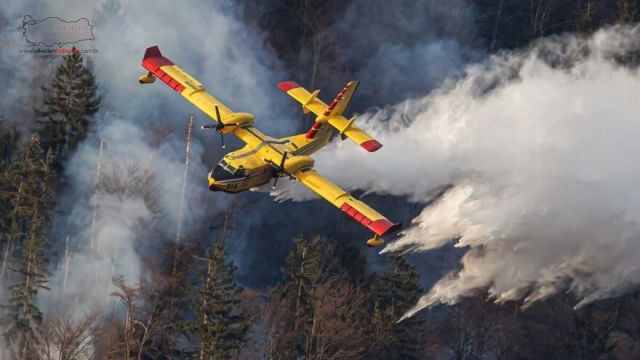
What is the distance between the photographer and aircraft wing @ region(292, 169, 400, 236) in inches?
2714

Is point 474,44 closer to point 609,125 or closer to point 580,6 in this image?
point 580,6

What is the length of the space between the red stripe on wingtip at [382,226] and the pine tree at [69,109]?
76.0ft

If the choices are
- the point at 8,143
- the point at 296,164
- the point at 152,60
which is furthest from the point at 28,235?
the point at 296,164

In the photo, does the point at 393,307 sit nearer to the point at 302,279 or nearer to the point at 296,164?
the point at 302,279

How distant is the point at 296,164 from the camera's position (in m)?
71.9

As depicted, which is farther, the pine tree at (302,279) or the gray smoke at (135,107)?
the gray smoke at (135,107)

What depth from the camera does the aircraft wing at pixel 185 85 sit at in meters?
76.1

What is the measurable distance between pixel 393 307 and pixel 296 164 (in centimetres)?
1427

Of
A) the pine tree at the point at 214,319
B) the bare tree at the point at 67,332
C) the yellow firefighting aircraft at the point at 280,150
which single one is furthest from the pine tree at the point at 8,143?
the pine tree at the point at 214,319

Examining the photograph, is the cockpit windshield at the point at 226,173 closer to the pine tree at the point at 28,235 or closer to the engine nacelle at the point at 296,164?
the engine nacelle at the point at 296,164

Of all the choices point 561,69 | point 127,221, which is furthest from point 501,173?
point 127,221

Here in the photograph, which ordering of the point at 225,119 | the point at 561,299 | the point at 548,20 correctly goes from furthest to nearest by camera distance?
1. the point at 548,20
2. the point at 561,299
3. the point at 225,119

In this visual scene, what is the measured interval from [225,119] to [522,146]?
14.8 m

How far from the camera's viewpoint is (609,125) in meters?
75.8
